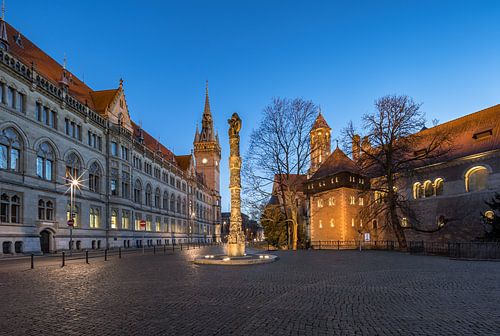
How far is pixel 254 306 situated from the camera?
859 cm

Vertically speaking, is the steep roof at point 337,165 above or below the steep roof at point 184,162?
below

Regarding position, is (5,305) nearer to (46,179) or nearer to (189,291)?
(189,291)

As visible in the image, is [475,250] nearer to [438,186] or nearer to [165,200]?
[438,186]

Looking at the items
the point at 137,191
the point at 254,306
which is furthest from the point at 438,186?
the point at 137,191

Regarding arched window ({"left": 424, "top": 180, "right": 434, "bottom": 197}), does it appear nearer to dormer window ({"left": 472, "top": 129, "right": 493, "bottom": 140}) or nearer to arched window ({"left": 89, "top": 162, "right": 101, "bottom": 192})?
dormer window ({"left": 472, "top": 129, "right": 493, "bottom": 140})

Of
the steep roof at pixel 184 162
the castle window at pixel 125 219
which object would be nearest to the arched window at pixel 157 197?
the castle window at pixel 125 219

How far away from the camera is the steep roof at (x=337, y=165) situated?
56.2 metres

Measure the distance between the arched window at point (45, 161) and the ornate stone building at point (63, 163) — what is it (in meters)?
0.09

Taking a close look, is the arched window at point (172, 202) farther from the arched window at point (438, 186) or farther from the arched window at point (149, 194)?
the arched window at point (438, 186)

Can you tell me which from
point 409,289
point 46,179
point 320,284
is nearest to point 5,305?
point 320,284

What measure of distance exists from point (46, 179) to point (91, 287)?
27388 millimetres

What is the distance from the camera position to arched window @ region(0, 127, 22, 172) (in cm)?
2998

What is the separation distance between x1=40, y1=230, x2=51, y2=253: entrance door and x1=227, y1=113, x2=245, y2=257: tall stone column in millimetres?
21031

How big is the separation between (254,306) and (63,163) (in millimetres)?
35221
